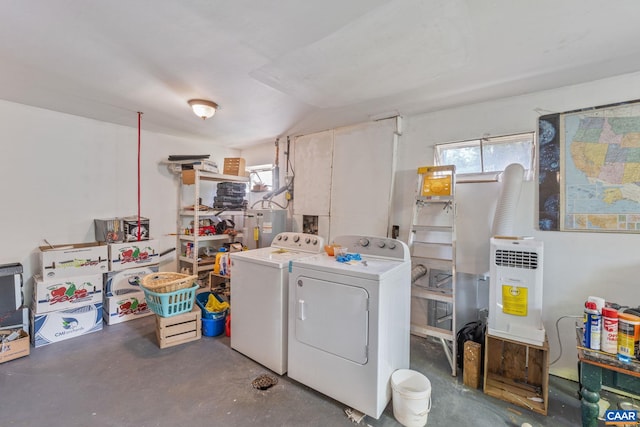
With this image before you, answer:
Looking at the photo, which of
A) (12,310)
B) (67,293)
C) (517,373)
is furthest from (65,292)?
(517,373)

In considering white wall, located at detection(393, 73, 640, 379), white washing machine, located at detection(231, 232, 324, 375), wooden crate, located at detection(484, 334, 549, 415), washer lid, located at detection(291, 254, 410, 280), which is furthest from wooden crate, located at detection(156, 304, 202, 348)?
white wall, located at detection(393, 73, 640, 379)

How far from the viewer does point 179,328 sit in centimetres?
266

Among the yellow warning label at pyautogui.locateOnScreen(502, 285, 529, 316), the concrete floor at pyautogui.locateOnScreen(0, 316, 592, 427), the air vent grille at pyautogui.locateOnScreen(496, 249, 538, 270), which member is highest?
the air vent grille at pyautogui.locateOnScreen(496, 249, 538, 270)

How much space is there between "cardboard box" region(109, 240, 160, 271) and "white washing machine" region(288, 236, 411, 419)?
2.37 metres

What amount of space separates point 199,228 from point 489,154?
376 centimetres

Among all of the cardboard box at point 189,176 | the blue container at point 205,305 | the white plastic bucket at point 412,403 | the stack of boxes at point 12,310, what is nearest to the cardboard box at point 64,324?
the stack of boxes at point 12,310

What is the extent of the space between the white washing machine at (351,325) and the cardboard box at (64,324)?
7.79 ft

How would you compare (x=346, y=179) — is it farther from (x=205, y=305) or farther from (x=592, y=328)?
(x=592, y=328)

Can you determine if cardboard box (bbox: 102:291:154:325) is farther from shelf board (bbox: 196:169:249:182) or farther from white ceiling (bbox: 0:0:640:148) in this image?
white ceiling (bbox: 0:0:640:148)

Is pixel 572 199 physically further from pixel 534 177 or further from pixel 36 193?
pixel 36 193

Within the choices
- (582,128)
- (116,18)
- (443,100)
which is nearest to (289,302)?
(116,18)

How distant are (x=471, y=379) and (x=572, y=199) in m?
1.66

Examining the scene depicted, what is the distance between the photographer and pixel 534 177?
7.59 feet

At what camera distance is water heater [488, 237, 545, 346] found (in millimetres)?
1835
